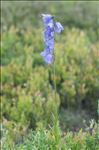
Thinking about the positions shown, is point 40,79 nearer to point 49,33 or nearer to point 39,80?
point 39,80

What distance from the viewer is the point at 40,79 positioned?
657 centimetres

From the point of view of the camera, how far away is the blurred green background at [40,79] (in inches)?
235

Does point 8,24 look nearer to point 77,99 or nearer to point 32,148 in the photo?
point 77,99

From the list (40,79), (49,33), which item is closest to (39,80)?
(40,79)

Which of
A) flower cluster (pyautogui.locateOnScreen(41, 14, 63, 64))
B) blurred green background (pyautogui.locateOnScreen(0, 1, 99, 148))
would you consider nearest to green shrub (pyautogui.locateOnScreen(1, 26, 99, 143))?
blurred green background (pyautogui.locateOnScreen(0, 1, 99, 148))

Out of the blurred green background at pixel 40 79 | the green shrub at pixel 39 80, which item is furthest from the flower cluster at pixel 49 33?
the green shrub at pixel 39 80

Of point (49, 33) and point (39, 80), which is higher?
point (49, 33)

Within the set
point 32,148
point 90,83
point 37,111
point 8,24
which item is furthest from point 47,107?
point 8,24

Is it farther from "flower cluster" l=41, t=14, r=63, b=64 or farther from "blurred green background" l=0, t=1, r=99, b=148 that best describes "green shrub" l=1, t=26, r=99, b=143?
"flower cluster" l=41, t=14, r=63, b=64

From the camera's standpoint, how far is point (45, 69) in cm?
708

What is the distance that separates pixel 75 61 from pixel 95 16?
247 cm

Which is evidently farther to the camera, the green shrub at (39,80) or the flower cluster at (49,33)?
the green shrub at (39,80)

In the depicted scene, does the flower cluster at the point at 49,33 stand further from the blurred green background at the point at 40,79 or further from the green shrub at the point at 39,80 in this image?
the green shrub at the point at 39,80

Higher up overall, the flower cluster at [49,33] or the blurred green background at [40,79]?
the flower cluster at [49,33]
